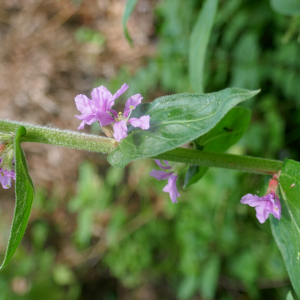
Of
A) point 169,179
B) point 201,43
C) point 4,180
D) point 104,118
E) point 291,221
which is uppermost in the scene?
point 201,43

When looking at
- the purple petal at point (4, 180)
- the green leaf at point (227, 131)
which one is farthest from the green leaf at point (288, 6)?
the purple petal at point (4, 180)

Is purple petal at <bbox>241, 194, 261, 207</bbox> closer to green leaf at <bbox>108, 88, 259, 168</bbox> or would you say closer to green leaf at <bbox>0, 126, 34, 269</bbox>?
green leaf at <bbox>108, 88, 259, 168</bbox>

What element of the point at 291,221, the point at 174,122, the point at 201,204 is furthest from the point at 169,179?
the point at 201,204

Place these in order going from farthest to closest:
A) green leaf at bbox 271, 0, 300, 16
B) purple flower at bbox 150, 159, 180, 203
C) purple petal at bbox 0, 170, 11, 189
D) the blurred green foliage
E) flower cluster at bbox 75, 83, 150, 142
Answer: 1. the blurred green foliage
2. green leaf at bbox 271, 0, 300, 16
3. purple flower at bbox 150, 159, 180, 203
4. purple petal at bbox 0, 170, 11, 189
5. flower cluster at bbox 75, 83, 150, 142

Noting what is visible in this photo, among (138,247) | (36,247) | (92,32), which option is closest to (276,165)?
(138,247)

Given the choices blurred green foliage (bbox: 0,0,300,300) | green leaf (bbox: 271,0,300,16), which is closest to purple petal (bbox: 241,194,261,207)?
green leaf (bbox: 271,0,300,16)

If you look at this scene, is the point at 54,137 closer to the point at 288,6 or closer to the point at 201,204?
the point at 288,6
